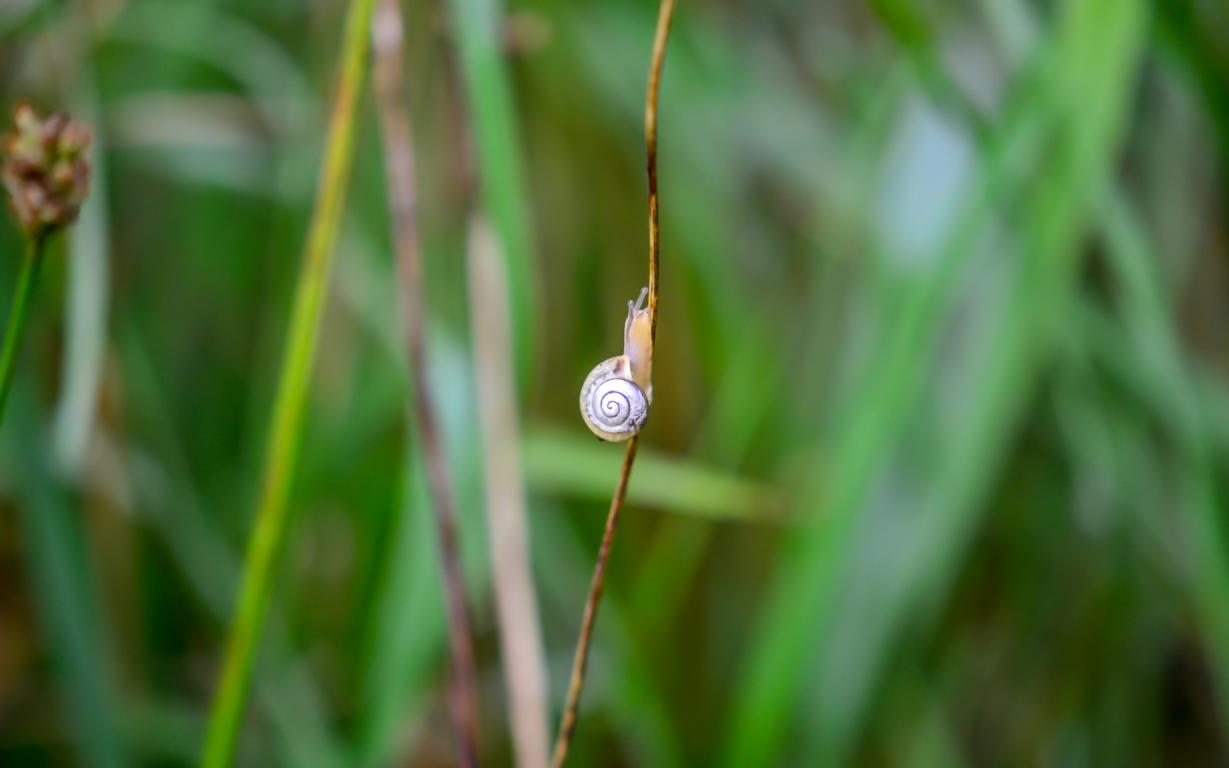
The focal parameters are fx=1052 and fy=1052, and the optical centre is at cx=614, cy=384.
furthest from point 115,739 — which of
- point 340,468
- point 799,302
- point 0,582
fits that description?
point 799,302

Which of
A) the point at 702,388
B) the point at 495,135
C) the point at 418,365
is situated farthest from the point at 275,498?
the point at 702,388

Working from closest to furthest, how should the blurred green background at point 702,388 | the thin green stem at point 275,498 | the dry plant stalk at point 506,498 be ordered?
1. the thin green stem at point 275,498
2. the dry plant stalk at point 506,498
3. the blurred green background at point 702,388

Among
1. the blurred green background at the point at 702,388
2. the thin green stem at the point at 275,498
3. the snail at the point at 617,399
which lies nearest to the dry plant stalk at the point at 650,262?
the snail at the point at 617,399

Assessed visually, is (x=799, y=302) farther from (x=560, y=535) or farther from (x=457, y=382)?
(x=457, y=382)

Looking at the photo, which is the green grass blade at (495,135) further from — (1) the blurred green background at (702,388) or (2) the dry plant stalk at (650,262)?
(2) the dry plant stalk at (650,262)

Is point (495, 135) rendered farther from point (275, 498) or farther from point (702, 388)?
point (702, 388)

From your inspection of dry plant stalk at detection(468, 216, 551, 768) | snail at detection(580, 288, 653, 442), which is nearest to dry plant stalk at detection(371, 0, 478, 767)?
dry plant stalk at detection(468, 216, 551, 768)
